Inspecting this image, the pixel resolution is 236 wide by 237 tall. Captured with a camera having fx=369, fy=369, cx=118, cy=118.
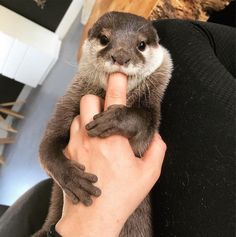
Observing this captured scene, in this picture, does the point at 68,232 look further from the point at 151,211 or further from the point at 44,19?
the point at 44,19

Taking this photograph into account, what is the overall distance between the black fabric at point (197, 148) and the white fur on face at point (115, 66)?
0.10 metres

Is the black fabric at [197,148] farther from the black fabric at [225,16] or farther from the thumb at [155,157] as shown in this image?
the black fabric at [225,16]

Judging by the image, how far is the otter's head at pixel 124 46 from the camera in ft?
3.61

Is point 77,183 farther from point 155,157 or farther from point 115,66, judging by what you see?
point 115,66

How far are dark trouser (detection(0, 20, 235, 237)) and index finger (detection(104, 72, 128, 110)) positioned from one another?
20 cm

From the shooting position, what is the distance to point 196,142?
1092mm

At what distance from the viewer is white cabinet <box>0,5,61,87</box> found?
281 centimetres

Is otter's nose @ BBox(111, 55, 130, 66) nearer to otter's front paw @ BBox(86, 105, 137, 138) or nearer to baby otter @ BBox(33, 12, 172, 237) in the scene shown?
baby otter @ BBox(33, 12, 172, 237)

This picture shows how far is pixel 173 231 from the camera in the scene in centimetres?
107

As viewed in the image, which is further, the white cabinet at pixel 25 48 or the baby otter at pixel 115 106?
the white cabinet at pixel 25 48

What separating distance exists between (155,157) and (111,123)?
17 cm

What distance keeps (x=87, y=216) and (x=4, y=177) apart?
248cm

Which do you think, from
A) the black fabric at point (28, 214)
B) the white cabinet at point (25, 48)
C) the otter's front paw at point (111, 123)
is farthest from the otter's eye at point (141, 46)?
the white cabinet at point (25, 48)

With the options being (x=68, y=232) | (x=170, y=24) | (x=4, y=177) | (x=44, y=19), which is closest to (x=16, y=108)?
(x=4, y=177)
